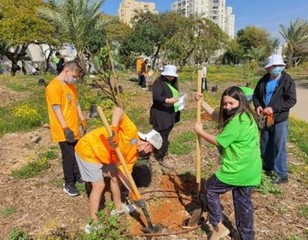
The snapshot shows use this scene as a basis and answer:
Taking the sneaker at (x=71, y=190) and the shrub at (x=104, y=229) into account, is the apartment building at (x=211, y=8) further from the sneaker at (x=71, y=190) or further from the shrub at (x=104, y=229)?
the shrub at (x=104, y=229)

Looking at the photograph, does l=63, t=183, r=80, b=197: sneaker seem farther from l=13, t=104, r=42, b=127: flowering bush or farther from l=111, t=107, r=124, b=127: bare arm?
l=13, t=104, r=42, b=127: flowering bush

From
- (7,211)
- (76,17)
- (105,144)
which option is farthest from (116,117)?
(76,17)

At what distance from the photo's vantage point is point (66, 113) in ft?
14.5

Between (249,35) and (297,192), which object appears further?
(249,35)

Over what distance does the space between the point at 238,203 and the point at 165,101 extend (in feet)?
7.59

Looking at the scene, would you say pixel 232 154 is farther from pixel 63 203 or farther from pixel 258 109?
pixel 63 203

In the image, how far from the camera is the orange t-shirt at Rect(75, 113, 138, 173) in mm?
3459

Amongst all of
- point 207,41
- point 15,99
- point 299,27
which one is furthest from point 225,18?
point 15,99

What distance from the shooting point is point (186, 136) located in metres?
7.42

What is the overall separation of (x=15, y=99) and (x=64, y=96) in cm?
788

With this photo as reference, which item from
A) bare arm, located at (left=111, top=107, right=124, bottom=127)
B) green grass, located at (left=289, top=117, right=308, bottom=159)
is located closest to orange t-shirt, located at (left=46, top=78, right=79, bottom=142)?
bare arm, located at (left=111, top=107, right=124, bottom=127)

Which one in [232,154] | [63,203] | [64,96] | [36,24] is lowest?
[63,203]

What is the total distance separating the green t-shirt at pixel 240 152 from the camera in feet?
10.3

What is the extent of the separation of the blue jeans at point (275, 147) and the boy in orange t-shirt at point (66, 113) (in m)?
2.67
